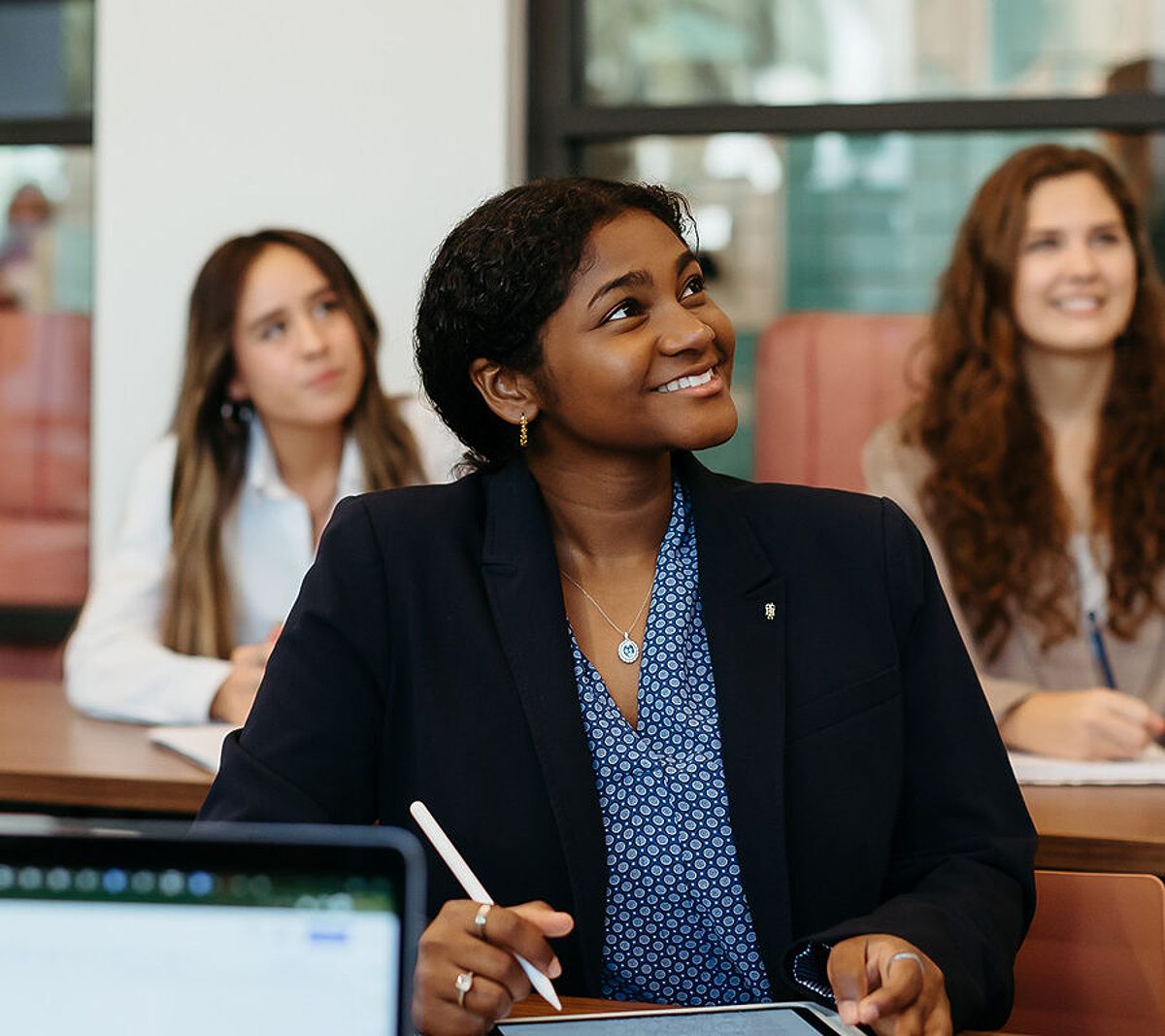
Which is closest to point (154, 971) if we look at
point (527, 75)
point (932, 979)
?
point (932, 979)

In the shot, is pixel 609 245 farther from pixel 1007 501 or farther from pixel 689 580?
pixel 1007 501

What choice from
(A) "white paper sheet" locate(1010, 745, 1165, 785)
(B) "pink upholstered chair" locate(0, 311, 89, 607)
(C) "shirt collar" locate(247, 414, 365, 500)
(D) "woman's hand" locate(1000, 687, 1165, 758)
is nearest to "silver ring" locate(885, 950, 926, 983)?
(A) "white paper sheet" locate(1010, 745, 1165, 785)

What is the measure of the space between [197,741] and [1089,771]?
1172mm

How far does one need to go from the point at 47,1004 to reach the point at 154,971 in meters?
0.05

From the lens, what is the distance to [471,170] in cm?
313

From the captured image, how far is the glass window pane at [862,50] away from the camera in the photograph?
10.8 ft

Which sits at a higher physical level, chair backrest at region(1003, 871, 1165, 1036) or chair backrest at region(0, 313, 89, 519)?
chair backrest at region(0, 313, 89, 519)

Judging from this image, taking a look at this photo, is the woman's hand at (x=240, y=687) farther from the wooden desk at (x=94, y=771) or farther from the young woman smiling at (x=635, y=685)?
the young woman smiling at (x=635, y=685)

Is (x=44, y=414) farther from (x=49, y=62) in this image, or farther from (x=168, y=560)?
(x=168, y=560)

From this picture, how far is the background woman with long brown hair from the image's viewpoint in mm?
2666

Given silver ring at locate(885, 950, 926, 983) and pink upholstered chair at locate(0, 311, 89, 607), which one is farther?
pink upholstered chair at locate(0, 311, 89, 607)

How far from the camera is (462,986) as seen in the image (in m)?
1.09

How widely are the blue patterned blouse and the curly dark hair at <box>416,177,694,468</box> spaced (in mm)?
357

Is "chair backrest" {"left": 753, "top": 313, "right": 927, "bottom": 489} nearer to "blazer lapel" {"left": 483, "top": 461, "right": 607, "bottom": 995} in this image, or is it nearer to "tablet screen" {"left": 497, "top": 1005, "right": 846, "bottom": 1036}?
"blazer lapel" {"left": 483, "top": 461, "right": 607, "bottom": 995}
